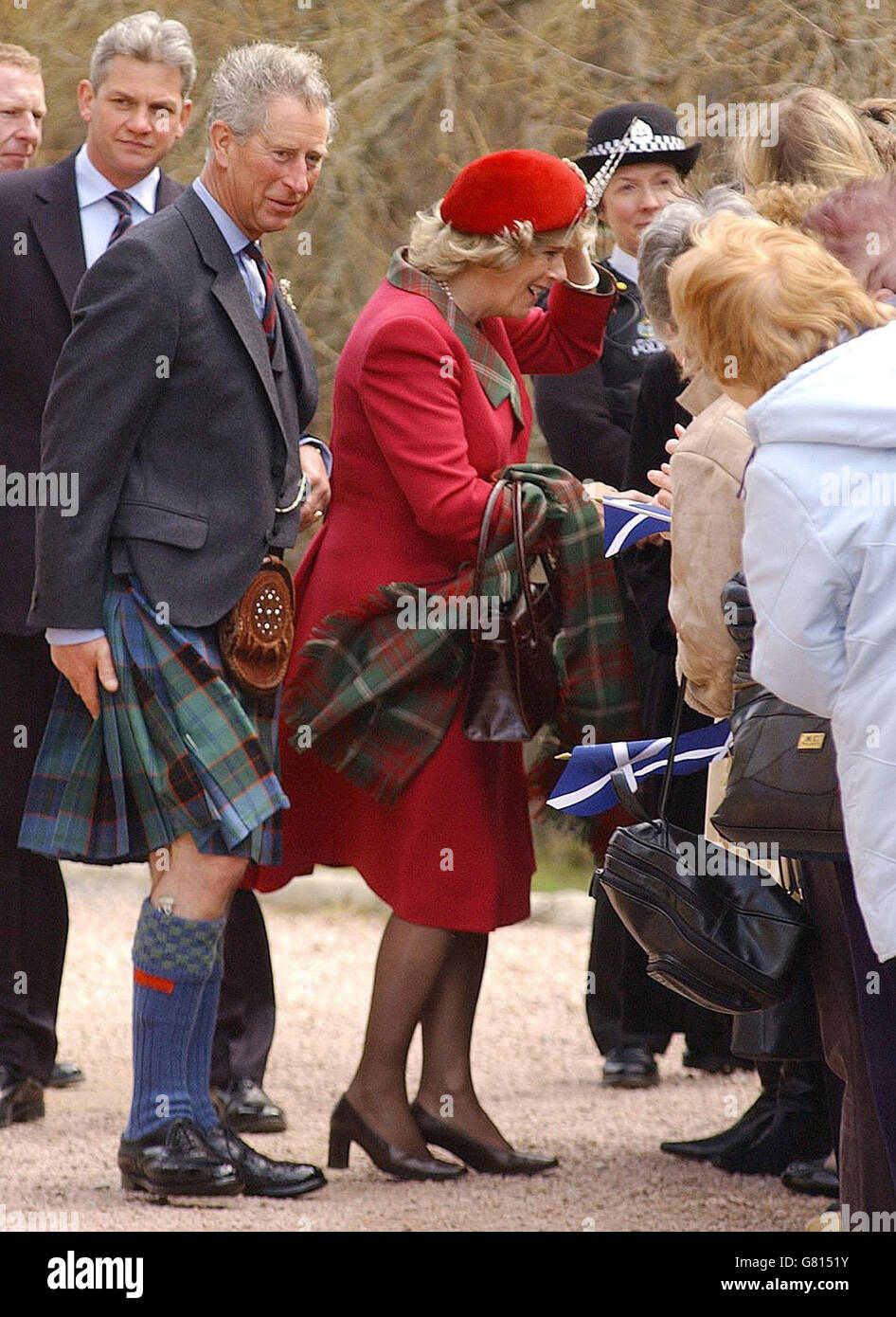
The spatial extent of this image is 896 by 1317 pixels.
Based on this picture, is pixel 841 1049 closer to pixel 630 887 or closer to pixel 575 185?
pixel 630 887

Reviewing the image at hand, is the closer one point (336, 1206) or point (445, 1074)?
point (336, 1206)

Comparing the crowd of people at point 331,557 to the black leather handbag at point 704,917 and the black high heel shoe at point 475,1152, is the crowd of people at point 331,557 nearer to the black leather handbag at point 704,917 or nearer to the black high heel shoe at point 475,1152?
the black high heel shoe at point 475,1152

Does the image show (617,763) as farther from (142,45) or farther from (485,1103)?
(142,45)

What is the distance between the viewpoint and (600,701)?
146 inches

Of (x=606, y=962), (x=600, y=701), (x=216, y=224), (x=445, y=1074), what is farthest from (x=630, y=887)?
(x=606, y=962)

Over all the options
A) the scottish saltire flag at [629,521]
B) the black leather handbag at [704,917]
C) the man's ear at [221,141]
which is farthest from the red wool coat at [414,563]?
the black leather handbag at [704,917]

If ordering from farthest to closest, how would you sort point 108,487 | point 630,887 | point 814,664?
point 108,487, point 630,887, point 814,664

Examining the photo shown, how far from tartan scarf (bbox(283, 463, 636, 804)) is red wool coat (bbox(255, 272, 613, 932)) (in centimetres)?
5

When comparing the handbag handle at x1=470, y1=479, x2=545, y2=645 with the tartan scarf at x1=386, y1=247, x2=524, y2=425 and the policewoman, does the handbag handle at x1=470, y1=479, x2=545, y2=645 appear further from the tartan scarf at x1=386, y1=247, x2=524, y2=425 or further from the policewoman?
the policewoman

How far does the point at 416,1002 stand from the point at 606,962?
932mm

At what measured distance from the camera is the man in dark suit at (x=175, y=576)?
3461 mm

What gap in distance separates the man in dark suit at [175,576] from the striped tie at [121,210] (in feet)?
2.19

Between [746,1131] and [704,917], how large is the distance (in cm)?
134

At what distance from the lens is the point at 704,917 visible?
2783 millimetres
